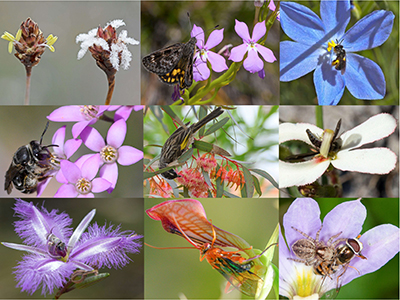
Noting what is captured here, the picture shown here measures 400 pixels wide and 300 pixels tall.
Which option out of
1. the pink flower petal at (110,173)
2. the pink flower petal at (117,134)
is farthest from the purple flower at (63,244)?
the pink flower petal at (117,134)

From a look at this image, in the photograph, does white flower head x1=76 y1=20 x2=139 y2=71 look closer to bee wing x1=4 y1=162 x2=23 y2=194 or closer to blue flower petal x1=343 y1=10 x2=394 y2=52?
bee wing x1=4 y1=162 x2=23 y2=194

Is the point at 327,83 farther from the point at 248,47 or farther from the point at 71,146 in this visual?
the point at 71,146

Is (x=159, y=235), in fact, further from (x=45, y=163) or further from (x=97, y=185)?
(x=45, y=163)

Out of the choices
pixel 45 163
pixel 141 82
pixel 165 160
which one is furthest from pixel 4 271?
pixel 141 82

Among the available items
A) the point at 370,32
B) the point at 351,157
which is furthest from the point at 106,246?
the point at 370,32

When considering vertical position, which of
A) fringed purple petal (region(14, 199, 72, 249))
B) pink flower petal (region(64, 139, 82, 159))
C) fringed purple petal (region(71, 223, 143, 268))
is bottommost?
fringed purple petal (region(71, 223, 143, 268))

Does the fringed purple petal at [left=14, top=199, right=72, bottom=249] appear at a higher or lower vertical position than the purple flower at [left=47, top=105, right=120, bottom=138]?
lower

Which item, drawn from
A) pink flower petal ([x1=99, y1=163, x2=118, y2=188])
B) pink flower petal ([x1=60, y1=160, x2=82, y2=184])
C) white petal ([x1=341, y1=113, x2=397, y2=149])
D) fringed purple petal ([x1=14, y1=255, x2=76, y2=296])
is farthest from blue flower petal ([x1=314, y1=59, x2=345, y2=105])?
fringed purple petal ([x1=14, y1=255, x2=76, y2=296])
